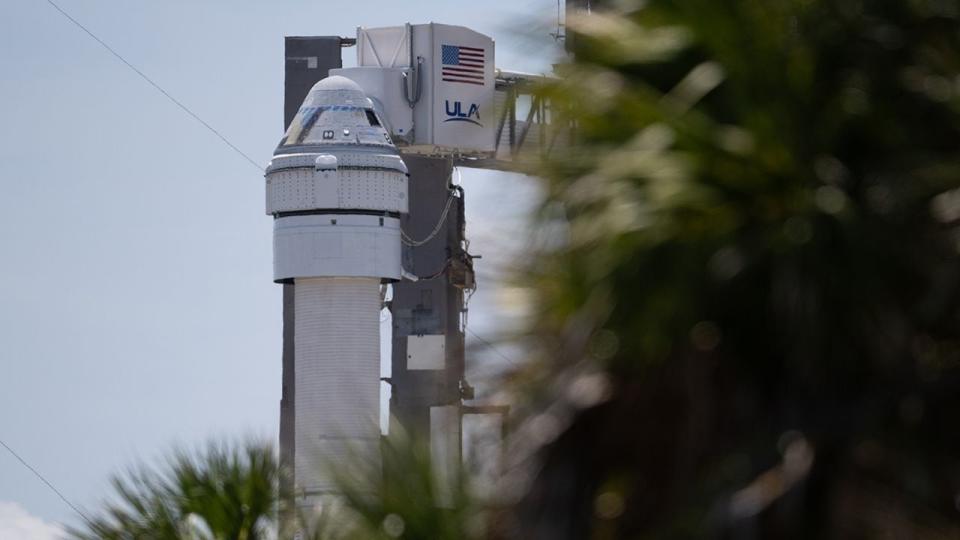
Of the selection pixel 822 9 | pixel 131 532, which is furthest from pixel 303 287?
pixel 822 9

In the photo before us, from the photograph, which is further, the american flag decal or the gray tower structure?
the gray tower structure

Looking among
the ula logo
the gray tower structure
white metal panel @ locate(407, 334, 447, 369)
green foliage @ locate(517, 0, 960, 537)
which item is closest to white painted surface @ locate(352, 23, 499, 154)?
the ula logo

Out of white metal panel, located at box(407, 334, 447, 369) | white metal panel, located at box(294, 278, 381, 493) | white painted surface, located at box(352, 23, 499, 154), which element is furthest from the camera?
white metal panel, located at box(407, 334, 447, 369)

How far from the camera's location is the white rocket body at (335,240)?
41500 mm

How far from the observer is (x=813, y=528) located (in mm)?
6480

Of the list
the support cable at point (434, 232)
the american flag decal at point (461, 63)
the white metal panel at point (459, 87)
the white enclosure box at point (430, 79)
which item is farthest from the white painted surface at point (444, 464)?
the support cable at point (434, 232)

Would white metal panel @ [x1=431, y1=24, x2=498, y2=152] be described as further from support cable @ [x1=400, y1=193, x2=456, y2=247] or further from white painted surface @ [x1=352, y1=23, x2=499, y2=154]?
support cable @ [x1=400, y1=193, x2=456, y2=247]

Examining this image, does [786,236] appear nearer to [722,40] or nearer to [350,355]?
[722,40]

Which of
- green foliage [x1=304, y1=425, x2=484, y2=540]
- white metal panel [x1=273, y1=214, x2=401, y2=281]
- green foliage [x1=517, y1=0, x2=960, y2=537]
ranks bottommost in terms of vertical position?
green foliage [x1=304, y1=425, x2=484, y2=540]

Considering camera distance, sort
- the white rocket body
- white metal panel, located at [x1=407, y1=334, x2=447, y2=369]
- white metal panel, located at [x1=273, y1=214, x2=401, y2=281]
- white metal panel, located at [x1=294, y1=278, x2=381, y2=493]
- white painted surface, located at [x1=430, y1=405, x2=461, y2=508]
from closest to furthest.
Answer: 1. white painted surface, located at [x1=430, y1=405, x2=461, y2=508]
2. the white rocket body
3. white metal panel, located at [x1=273, y1=214, x2=401, y2=281]
4. white metal panel, located at [x1=294, y1=278, x2=381, y2=493]
5. white metal panel, located at [x1=407, y1=334, x2=447, y2=369]

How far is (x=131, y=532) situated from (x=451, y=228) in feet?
132

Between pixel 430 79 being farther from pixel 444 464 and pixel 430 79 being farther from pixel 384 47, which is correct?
pixel 444 464

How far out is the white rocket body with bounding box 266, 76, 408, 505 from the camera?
41500 mm

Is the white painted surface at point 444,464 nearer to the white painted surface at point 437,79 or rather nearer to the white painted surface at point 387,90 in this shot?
the white painted surface at point 387,90
